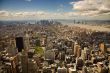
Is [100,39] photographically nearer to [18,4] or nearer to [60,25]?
[60,25]

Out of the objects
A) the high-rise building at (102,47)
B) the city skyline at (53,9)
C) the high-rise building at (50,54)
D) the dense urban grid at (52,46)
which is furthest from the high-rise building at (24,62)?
the high-rise building at (102,47)

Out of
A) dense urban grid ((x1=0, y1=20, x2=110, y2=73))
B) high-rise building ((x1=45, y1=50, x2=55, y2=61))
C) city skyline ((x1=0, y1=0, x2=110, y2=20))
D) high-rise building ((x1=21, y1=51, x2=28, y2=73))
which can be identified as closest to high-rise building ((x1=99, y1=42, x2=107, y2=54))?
dense urban grid ((x1=0, y1=20, x2=110, y2=73))

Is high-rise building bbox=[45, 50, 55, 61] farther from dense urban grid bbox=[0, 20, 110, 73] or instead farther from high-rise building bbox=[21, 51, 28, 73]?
high-rise building bbox=[21, 51, 28, 73]

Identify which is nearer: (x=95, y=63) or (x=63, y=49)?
(x=95, y=63)

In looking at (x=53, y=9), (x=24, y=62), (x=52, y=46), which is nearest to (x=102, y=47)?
(x=52, y=46)

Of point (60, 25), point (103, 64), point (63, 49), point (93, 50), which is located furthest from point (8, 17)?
point (103, 64)

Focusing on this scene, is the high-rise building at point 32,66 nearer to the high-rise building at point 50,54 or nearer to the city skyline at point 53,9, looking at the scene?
the high-rise building at point 50,54
